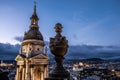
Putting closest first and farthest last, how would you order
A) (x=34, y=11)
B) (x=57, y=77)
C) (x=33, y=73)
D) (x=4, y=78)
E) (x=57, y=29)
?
(x=57, y=77), (x=57, y=29), (x=4, y=78), (x=33, y=73), (x=34, y=11)

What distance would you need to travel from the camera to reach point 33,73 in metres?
24.9

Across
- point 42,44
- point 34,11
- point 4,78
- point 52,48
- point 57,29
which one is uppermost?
point 34,11

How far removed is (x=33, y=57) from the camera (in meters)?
24.8

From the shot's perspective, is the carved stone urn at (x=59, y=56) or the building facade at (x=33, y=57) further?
the building facade at (x=33, y=57)

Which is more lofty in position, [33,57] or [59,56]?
[33,57]

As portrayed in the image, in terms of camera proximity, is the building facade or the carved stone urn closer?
the carved stone urn

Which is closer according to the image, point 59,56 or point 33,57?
point 59,56

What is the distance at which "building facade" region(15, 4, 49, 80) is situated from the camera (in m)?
24.7

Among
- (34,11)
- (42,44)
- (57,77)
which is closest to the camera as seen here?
(57,77)

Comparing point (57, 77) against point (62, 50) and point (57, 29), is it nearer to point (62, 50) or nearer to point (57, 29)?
point (62, 50)

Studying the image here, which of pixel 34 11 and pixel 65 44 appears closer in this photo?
pixel 65 44

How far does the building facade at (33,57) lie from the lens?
2470cm

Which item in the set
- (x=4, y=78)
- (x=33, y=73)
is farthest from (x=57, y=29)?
(x=33, y=73)

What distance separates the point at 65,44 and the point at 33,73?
65.0 ft
